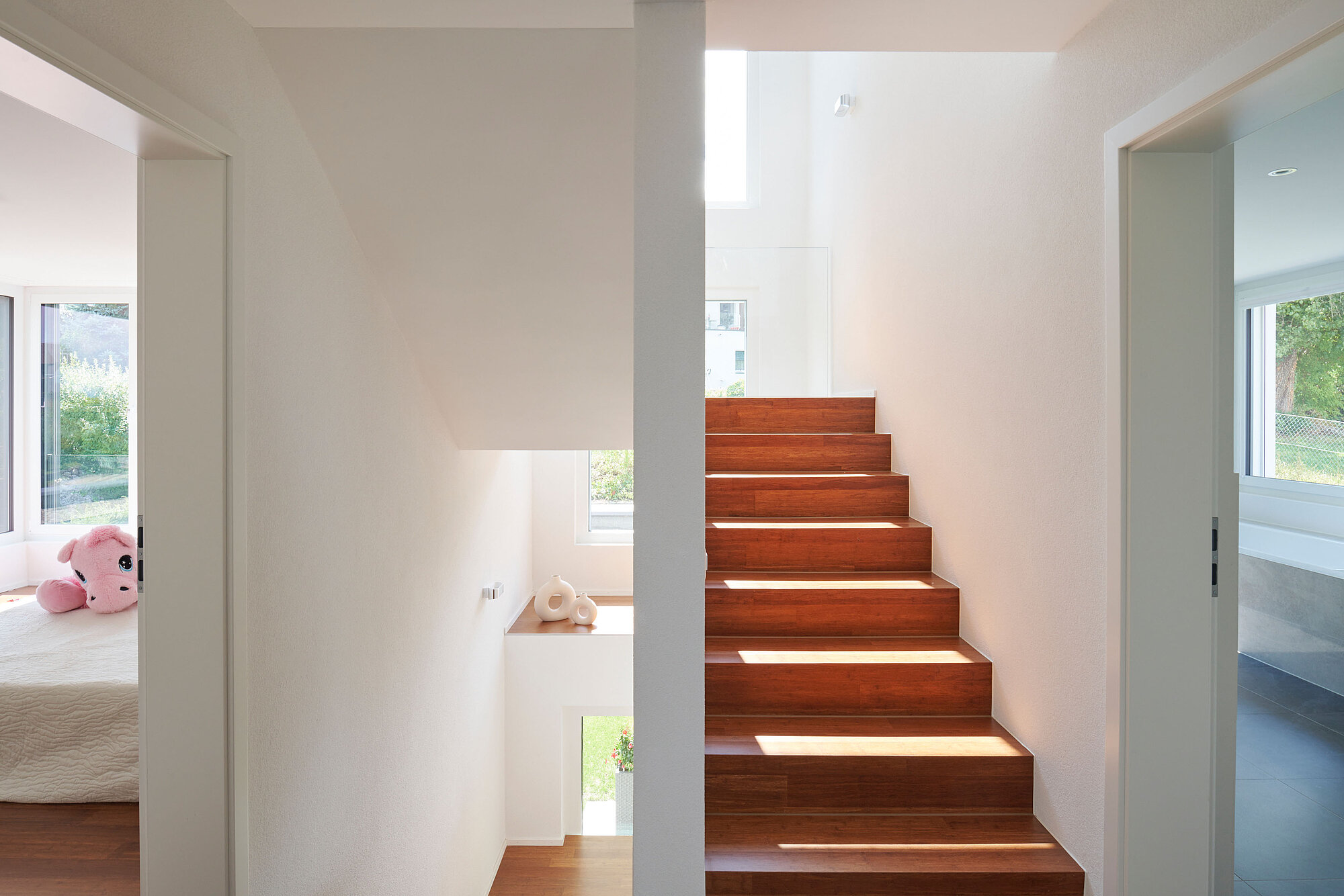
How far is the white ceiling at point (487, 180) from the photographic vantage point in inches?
83.0

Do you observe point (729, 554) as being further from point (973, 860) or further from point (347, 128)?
point (347, 128)

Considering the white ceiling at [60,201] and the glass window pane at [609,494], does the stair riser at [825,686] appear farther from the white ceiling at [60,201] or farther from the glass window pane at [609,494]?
the glass window pane at [609,494]

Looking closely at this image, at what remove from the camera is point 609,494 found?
6.36 metres

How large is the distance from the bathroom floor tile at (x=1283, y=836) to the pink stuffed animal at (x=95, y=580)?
4699 mm

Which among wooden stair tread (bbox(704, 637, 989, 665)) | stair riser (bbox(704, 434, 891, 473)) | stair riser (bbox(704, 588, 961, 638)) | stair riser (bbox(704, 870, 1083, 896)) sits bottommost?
stair riser (bbox(704, 870, 1083, 896))

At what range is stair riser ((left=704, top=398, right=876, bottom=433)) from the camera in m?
3.80

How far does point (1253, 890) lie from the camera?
228 centimetres

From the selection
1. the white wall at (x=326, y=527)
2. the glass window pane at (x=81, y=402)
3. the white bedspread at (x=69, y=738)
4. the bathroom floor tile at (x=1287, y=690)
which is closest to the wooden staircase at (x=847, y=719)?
the white wall at (x=326, y=527)

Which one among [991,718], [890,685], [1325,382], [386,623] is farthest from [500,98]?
[1325,382]

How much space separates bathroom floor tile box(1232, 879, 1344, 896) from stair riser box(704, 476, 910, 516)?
65.3 inches

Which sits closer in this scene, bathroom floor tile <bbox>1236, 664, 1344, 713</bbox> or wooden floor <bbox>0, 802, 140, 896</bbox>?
wooden floor <bbox>0, 802, 140, 896</bbox>

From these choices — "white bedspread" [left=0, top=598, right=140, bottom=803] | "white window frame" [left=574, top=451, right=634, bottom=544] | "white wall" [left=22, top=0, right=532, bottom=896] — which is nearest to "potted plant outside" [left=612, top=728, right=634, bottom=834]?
"white window frame" [left=574, top=451, right=634, bottom=544]

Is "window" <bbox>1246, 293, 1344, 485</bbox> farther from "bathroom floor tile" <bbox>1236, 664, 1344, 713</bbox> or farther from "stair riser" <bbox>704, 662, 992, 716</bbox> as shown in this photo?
"stair riser" <bbox>704, 662, 992, 716</bbox>

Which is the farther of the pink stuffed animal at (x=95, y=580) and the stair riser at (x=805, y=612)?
the pink stuffed animal at (x=95, y=580)
